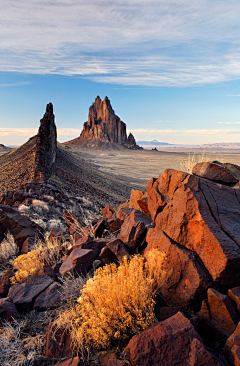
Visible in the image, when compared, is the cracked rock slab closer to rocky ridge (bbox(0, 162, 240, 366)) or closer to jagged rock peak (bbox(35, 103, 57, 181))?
rocky ridge (bbox(0, 162, 240, 366))

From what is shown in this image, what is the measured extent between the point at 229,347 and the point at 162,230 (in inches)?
67.7

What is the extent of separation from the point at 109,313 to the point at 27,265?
7.77 ft

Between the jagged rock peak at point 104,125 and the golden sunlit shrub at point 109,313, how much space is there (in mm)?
113179

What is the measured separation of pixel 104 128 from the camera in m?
119

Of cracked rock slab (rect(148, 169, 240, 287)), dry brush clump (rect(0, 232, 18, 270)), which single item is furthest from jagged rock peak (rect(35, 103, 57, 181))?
cracked rock slab (rect(148, 169, 240, 287))

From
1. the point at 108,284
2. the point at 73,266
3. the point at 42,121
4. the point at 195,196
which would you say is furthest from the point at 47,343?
the point at 42,121

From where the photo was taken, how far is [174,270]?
323cm

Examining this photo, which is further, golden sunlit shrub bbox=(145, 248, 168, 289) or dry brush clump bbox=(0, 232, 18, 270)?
dry brush clump bbox=(0, 232, 18, 270)

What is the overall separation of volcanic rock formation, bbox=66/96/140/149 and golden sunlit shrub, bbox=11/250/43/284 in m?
108

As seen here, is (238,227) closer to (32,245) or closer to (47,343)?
(47,343)

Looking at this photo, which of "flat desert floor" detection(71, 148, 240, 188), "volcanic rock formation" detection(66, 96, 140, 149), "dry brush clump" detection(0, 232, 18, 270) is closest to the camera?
"dry brush clump" detection(0, 232, 18, 270)

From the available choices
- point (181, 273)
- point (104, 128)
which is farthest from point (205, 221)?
point (104, 128)

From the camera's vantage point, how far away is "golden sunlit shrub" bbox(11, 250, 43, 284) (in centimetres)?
414

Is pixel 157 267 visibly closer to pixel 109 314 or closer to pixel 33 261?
pixel 109 314
